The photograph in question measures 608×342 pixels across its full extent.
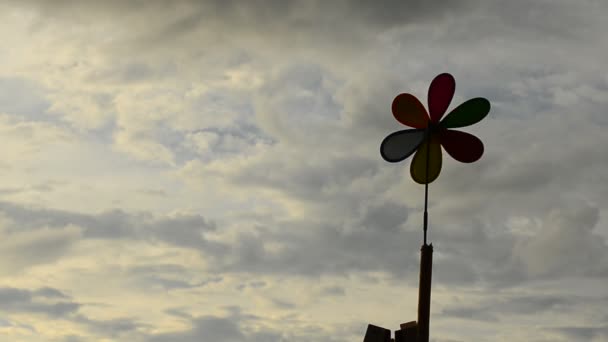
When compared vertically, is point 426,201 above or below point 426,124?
below

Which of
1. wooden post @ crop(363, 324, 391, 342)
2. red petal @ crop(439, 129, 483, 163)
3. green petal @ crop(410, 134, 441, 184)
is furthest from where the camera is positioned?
red petal @ crop(439, 129, 483, 163)

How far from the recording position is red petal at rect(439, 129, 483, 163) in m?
9.42

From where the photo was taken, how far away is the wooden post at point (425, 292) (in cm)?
805

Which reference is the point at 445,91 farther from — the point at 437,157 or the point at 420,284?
the point at 420,284

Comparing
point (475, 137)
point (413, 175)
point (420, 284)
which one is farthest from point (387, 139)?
point (420, 284)

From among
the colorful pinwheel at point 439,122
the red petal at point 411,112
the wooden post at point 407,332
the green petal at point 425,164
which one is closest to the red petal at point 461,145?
the colorful pinwheel at point 439,122

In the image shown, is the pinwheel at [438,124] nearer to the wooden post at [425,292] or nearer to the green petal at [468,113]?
the green petal at [468,113]

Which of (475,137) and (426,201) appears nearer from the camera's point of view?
(426,201)

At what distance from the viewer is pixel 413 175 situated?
361 inches

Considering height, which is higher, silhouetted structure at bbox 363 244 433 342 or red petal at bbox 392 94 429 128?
red petal at bbox 392 94 429 128

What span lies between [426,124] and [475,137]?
2.26ft

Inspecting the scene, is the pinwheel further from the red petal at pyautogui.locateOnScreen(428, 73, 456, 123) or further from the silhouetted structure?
the silhouetted structure

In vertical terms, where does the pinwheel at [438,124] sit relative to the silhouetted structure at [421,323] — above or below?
above

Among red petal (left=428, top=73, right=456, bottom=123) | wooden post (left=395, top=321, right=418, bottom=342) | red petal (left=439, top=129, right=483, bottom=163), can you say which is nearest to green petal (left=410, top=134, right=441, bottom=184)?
red petal (left=439, top=129, right=483, bottom=163)
